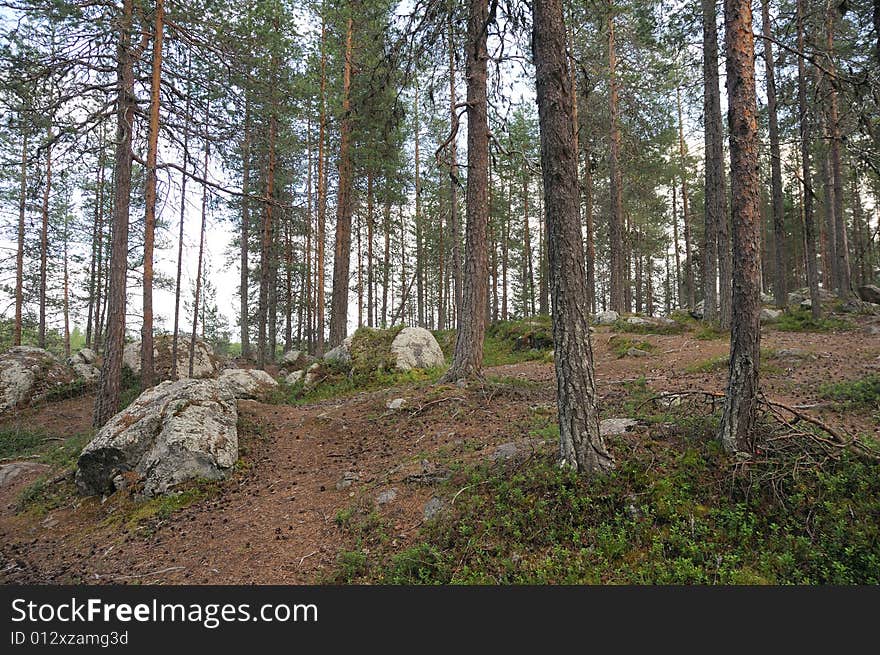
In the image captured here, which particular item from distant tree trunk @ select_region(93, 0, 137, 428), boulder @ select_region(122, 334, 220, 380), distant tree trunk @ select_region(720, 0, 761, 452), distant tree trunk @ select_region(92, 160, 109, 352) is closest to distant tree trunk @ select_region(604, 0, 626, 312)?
distant tree trunk @ select_region(720, 0, 761, 452)

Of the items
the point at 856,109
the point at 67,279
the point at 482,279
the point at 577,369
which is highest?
the point at 67,279

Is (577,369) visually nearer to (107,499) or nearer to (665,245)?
(107,499)

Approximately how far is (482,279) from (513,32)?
4.26 m

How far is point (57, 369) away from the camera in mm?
14586

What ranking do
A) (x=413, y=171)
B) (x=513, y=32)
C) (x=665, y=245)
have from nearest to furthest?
(x=513, y=32) → (x=413, y=171) → (x=665, y=245)

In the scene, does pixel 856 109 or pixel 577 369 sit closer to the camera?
pixel 577 369

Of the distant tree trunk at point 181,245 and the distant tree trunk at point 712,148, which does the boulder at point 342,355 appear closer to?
the distant tree trunk at point 181,245

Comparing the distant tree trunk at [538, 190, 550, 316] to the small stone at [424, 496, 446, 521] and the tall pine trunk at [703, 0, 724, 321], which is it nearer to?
the tall pine trunk at [703, 0, 724, 321]

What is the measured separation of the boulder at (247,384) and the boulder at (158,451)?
4455mm

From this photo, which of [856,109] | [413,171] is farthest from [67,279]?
[856,109]

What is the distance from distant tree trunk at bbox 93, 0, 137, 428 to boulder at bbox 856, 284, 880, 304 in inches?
982

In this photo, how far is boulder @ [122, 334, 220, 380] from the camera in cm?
1498

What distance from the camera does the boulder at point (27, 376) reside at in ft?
42.6

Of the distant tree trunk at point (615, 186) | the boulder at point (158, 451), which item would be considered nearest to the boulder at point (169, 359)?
the boulder at point (158, 451)
